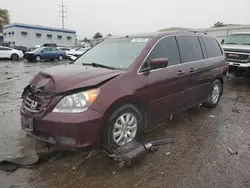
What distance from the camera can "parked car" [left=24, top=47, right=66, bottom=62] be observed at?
69.8 ft

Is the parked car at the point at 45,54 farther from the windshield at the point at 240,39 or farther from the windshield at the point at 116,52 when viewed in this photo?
the windshield at the point at 116,52

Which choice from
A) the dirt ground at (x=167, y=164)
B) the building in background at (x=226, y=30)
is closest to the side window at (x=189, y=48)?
the dirt ground at (x=167, y=164)

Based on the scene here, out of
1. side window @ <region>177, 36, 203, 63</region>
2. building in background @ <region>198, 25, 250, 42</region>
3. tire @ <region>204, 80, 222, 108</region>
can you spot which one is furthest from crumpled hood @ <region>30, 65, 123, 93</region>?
building in background @ <region>198, 25, 250, 42</region>

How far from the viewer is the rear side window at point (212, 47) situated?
5.19 meters

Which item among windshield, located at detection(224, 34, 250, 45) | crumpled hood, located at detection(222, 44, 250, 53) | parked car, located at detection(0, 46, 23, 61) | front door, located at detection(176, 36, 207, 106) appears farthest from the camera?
parked car, located at detection(0, 46, 23, 61)

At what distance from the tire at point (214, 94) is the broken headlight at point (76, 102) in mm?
3548

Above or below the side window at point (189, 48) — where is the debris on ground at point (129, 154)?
below

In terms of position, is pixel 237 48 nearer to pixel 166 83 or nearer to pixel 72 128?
pixel 166 83

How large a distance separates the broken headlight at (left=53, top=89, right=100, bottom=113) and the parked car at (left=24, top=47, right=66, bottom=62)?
66.8 feet

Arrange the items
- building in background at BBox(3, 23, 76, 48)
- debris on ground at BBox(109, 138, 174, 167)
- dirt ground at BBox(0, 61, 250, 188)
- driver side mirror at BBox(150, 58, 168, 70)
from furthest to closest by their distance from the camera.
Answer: building in background at BBox(3, 23, 76, 48), driver side mirror at BBox(150, 58, 168, 70), debris on ground at BBox(109, 138, 174, 167), dirt ground at BBox(0, 61, 250, 188)

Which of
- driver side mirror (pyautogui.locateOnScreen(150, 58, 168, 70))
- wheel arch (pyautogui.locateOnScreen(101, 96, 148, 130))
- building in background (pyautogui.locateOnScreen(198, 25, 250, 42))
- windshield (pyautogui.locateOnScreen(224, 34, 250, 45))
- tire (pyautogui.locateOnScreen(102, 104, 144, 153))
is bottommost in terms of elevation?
tire (pyautogui.locateOnScreen(102, 104, 144, 153))

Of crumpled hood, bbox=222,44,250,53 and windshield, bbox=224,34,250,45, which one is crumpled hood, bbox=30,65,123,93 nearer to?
crumpled hood, bbox=222,44,250,53

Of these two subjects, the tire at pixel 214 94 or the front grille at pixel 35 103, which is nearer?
the front grille at pixel 35 103

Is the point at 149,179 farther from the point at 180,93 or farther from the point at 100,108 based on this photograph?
the point at 180,93
